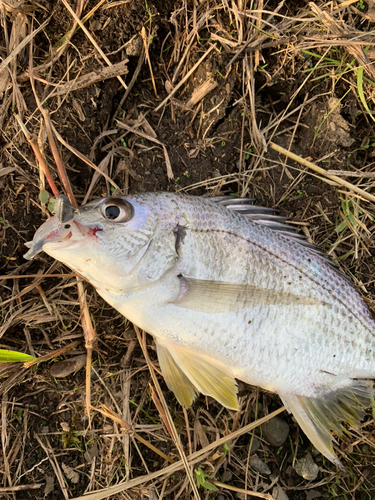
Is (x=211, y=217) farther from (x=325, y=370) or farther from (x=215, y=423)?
(x=215, y=423)

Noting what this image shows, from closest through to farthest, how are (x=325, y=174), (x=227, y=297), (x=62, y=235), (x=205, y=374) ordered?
(x=62, y=235), (x=227, y=297), (x=205, y=374), (x=325, y=174)

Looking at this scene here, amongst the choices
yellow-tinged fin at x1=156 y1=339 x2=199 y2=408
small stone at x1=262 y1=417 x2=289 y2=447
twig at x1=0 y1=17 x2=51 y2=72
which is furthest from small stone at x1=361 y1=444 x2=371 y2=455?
twig at x1=0 y1=17 x2=51 y2=72

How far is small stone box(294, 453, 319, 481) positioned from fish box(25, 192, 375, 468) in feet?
1.13

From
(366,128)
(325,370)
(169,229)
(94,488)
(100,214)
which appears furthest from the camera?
(366,128)

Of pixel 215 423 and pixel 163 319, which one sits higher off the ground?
pixel 163 319

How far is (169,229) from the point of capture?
196cm

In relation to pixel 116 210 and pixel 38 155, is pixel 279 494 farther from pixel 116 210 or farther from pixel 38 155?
pixel 38 155

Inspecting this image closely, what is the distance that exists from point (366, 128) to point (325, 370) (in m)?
1.85

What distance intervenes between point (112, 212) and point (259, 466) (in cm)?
209

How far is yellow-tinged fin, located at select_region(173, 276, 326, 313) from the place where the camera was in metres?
1.91

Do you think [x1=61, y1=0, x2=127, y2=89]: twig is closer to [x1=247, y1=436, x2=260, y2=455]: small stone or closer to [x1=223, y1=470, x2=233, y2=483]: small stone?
[x1=247, y1=436, x2=260, y2=455]: small stone

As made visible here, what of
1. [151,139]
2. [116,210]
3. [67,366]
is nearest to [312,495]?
[67,366]

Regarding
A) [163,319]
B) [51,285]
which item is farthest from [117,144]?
[163,319]

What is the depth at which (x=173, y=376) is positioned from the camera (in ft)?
7.05
